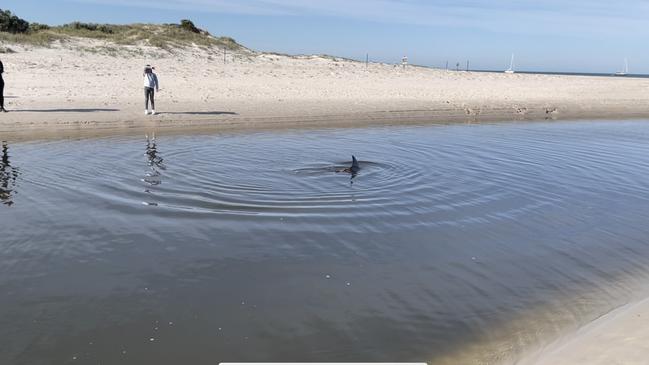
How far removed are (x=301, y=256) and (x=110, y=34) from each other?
106ft

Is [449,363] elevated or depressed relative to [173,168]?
depressed

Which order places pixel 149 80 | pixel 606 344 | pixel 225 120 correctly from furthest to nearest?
pixel 225 120 < pixel 149 80 < pixel 606 344

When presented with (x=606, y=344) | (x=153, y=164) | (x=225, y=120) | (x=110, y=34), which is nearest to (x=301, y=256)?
(x=606, y=344)

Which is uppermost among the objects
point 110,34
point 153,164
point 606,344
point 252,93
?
point 110,34

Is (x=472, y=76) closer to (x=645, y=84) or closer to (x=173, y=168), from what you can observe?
(x=645, y=84)

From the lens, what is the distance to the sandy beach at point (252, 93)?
19453mm

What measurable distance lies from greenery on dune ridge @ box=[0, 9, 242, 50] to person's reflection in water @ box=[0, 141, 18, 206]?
19.2 m

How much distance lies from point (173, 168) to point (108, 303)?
253 inches

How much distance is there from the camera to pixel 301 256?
7.32 metres

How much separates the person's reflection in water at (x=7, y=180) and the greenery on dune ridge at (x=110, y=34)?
19183 millimetres

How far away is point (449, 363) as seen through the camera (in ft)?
16.4

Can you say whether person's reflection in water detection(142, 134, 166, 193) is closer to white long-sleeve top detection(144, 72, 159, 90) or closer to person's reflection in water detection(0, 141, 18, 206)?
person's reflection in water detection(0, 141, 18, 206)

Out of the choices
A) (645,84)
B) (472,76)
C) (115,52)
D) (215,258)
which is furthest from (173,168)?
(645,84)

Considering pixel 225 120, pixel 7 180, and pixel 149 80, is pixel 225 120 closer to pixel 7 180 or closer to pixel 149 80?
pixel 149 80
